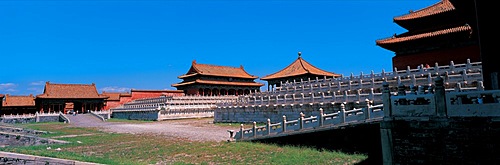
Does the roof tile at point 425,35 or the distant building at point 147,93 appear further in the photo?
the distant building at point 147,93

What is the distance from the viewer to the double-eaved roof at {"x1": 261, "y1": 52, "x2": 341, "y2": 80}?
44.4 metres

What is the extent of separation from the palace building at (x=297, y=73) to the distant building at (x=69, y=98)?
100 feet

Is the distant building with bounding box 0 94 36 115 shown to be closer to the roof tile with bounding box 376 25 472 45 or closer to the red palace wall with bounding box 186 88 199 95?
the red palace wall with bounding box 186 88 199 95

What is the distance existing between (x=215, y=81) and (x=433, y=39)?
38.1 metres

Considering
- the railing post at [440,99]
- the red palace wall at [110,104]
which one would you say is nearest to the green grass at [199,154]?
the railing post at [440,99]

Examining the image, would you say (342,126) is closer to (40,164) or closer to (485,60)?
(485,60)

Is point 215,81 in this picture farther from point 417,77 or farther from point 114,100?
point 417,77

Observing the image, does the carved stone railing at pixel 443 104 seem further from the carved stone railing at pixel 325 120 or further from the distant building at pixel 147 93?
the distant building at pixel 147 93

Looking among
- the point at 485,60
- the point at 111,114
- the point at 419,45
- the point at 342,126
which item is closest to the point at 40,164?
the point at 342,126

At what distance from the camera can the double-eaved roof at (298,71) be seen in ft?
146

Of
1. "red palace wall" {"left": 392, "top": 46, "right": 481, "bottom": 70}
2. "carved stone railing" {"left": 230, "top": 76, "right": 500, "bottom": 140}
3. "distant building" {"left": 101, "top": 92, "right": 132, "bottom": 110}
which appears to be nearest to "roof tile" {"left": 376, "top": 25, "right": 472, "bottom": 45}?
"red palace wall" {"left": 392, "top": 46, "right": 481, "bottom": 70}

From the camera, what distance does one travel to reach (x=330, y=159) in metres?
11.1

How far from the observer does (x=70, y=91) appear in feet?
177

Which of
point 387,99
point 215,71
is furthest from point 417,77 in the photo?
point 215,71
